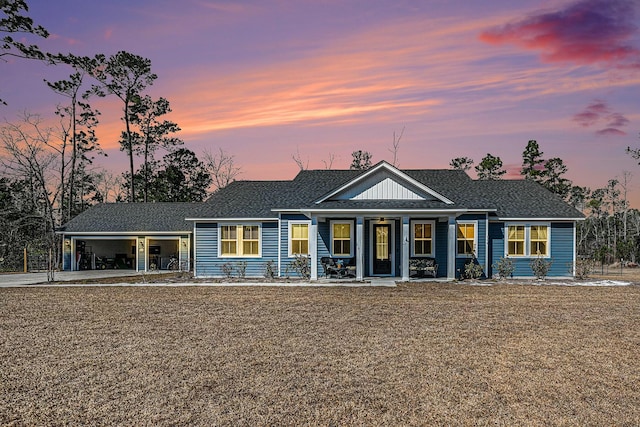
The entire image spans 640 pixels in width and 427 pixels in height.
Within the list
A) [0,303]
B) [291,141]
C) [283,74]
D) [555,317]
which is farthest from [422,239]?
[291,141]

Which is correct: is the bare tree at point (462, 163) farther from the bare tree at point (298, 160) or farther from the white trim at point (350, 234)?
the white trim at point (350, 234)

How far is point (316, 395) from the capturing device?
21.5 ft

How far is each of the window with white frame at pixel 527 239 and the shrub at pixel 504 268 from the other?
2.74ft

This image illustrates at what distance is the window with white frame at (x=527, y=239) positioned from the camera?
2366 centimetres

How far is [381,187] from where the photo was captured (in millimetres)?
22328

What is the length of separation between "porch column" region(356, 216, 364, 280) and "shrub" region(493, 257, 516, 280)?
566cm

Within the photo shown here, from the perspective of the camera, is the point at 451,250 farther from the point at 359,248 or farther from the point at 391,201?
the point at 359,248

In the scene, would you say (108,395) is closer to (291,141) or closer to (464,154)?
(291,141)

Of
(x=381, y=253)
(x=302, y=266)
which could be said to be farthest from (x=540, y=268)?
(x=302, y=266)

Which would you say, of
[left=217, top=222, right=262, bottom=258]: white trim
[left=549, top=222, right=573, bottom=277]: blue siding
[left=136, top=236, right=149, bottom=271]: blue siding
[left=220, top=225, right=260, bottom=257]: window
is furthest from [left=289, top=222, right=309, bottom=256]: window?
[left=136, top=236, right=149, bottom=271]: blue siding

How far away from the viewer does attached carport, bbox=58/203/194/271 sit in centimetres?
3027

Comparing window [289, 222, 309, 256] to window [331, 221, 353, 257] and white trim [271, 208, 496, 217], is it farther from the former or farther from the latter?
white trim [271, 208, 496, 217]

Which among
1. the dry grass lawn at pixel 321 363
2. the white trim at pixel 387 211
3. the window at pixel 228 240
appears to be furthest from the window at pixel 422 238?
the dry grass lawn at pixel 321 363

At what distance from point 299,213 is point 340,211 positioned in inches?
120
